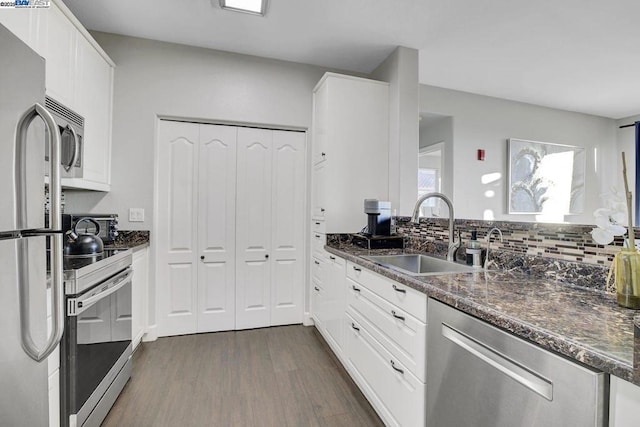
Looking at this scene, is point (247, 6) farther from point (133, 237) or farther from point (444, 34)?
point (133, 237)

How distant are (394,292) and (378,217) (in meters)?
1.05

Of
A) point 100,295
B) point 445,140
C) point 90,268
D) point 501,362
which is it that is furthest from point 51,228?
point 445,140

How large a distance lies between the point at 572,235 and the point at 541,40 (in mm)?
2010

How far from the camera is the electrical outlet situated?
257 cm

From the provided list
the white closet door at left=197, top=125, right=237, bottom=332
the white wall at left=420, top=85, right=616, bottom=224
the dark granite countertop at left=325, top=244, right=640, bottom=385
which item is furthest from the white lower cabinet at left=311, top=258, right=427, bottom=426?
the white wall at left=420, top=85, right=616, bottom=224

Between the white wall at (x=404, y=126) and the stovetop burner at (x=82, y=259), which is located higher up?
the white wall at (x=404, y=126)

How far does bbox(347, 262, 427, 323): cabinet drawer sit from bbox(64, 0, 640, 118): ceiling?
186 centimetres

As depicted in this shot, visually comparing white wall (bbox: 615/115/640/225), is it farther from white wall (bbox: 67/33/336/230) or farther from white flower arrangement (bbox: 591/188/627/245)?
white wall (bbox: 67/33/336/230)

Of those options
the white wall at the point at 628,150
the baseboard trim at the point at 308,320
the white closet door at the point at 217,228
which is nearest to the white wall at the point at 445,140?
the white wall at the point at 628,150

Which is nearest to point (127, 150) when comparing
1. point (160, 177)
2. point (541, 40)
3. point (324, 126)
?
point (160, 177)

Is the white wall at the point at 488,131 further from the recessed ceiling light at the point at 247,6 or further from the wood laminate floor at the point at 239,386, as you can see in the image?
the wood laminate floor at the point at 239,386

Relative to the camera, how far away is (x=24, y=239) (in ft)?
3.03

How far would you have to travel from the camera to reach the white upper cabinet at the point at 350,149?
2.64m

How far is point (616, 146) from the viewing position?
229 cm
